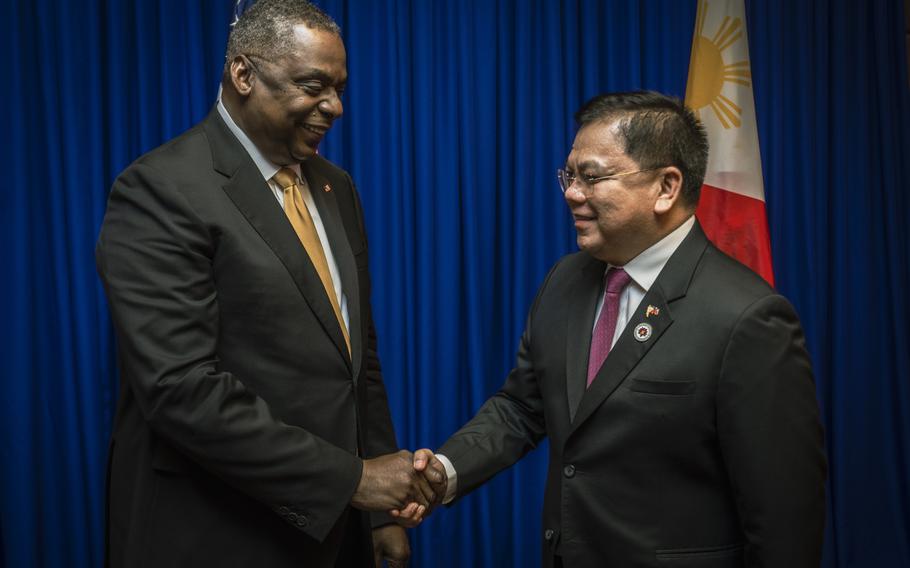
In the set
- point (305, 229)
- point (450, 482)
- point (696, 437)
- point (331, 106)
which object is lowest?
point (450, 482)

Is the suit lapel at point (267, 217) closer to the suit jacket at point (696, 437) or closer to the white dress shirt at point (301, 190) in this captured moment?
the white dress shirt at point (301, 190)

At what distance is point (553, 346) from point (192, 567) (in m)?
0.89

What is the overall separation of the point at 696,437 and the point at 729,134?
6.32 ft

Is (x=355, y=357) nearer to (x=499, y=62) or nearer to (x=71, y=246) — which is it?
(x=71, y=246)

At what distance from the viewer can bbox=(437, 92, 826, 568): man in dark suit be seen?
1599 millimetres

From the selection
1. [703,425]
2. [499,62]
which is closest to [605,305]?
[703,425]

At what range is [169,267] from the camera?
5.52 ft

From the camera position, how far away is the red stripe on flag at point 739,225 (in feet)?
10.6

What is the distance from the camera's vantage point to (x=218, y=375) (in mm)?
1690

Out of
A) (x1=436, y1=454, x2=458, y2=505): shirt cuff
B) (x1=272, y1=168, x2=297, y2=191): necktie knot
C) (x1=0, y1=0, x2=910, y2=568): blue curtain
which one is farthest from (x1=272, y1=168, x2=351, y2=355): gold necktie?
(x1=0, y1=0, x2=910, y2=568): blue curtain

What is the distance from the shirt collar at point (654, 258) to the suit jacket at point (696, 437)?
0.04 metres

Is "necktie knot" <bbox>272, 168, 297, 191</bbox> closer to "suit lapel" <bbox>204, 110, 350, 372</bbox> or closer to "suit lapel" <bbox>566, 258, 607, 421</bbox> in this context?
"suit lapel" <bbox>204, 110, 350, 372</bbox>

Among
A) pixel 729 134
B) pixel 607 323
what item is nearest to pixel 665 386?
pixel 607 323

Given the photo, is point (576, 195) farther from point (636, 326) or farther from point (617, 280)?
point (636, 326)
